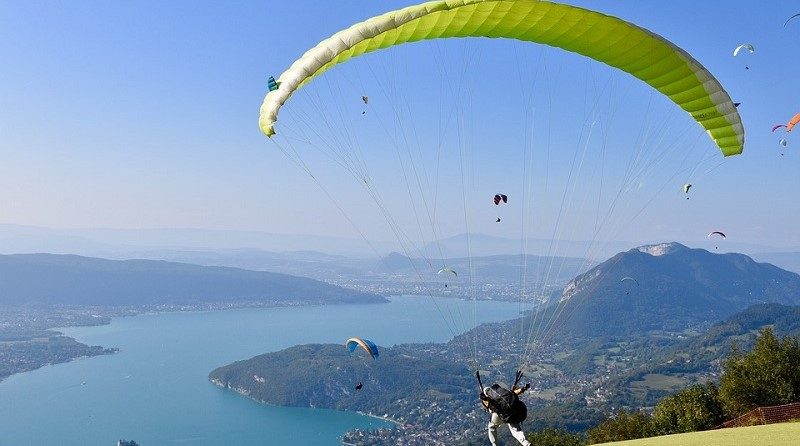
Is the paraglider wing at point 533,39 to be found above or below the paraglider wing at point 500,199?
above

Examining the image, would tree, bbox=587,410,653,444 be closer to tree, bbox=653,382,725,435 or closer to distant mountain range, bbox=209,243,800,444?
tree, bbox=653,382,725,435

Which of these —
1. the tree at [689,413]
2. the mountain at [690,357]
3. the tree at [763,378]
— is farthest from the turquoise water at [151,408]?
the tree at [763,378]

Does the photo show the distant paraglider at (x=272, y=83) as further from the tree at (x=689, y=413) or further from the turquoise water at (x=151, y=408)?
the turquoise water at (x=151, y=408)

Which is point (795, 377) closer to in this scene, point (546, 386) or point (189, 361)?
point (546, 386)

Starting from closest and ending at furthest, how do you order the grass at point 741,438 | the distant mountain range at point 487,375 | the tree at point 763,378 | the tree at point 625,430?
the grass at point 741,438 → the tree at point 763,378 → the tree at point 625,430 → the distant mountain range at point 487,375

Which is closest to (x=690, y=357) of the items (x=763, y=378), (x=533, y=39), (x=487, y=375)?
(x=487, y=375)

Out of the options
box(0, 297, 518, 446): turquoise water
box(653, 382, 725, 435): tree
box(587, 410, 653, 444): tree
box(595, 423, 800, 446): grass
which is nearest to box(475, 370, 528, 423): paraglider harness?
box(595, 423, 800, 446): grass
